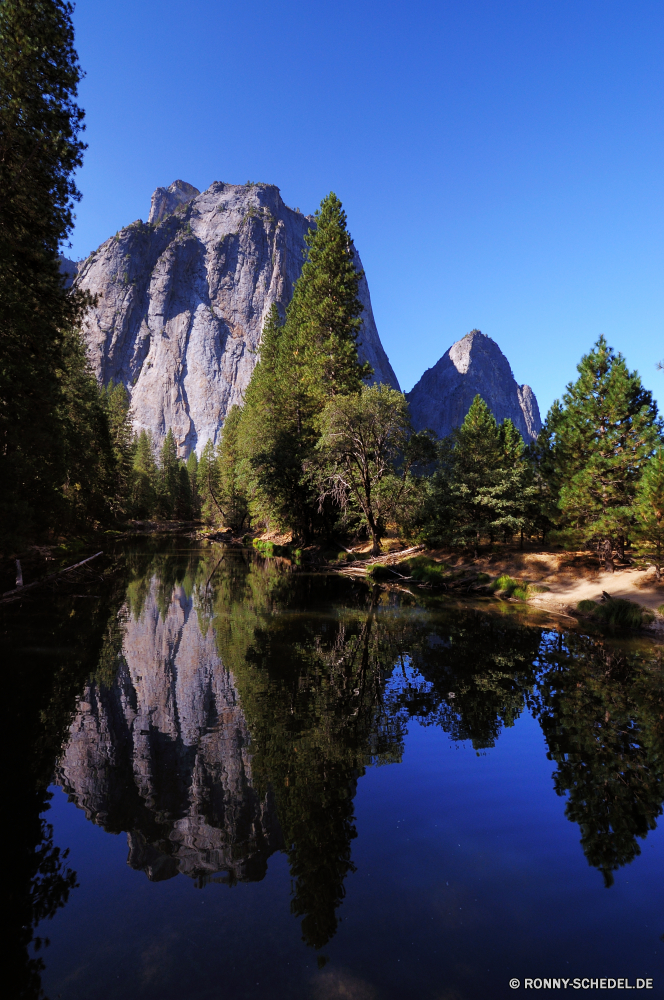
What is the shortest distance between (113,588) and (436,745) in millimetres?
20008

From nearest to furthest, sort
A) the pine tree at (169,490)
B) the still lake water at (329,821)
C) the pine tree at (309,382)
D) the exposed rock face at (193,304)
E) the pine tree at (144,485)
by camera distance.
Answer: the still lake water at (329,821) → the pine tree at (309,382) → the pine tree at (144,485) → the pine tree at (169,490) → the exposed rock face at (193,304)

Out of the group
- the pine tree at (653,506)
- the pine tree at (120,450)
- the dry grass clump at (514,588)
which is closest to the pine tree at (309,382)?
the dry grass clump at (514,588)

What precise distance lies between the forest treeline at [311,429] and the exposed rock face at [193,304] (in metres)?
109

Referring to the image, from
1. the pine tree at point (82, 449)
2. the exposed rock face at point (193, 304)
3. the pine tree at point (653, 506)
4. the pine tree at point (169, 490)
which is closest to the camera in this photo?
the pine tree at point (653, 506)

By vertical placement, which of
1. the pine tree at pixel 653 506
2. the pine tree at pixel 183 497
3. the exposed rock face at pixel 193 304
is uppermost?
the exposed rock face at pixel 193 304

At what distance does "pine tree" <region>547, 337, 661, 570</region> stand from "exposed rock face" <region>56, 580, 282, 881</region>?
20.2 m

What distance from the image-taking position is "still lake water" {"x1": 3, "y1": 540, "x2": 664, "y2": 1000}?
13.2ft

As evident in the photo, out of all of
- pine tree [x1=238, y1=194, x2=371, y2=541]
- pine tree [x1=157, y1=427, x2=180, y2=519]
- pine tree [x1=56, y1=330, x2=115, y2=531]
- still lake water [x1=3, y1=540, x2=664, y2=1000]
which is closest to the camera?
still lake water [x1=3, y1=540, x2=664, y2=1000]

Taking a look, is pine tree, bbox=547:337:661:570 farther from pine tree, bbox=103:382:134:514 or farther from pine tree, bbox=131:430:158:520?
pine tree, bbox=131:430:158:520

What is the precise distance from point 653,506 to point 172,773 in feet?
63.7

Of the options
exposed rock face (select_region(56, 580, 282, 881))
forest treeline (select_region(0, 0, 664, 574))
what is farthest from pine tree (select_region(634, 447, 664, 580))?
A: exposed rock face (select_region(56, 580, 282, 881))

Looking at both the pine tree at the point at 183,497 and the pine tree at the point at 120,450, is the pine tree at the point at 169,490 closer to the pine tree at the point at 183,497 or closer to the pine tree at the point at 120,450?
the pine tree at the point at 183,497

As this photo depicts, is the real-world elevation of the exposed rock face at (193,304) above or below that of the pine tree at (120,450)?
above

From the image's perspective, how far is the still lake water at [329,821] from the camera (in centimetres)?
403
